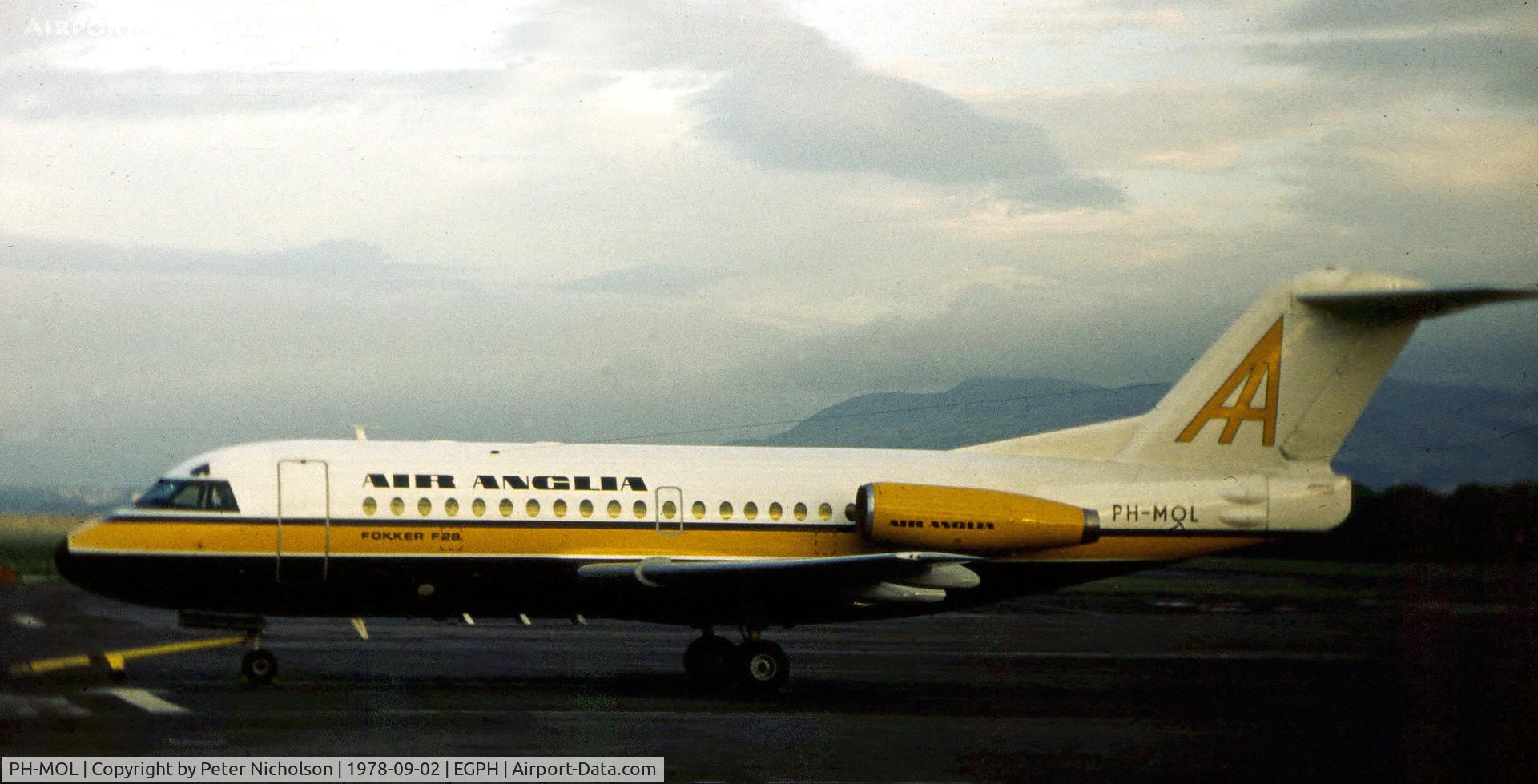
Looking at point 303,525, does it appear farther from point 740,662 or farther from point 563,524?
point 740,662

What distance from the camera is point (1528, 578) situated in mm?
32656

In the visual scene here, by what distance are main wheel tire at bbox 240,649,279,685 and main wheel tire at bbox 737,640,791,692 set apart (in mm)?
5811

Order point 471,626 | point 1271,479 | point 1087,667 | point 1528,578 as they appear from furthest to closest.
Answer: point 1528,578 < point 471,626 < point 1087,667 < point 1271,479

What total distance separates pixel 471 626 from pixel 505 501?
1048 centimetres

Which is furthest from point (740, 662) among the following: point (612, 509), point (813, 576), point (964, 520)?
point (964, 520)

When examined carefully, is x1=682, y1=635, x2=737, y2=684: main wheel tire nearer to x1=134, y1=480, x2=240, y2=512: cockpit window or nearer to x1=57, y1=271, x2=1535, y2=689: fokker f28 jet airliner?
x1=57, y1=271, x2=1535, y2=689: fokker f28 jet airliner

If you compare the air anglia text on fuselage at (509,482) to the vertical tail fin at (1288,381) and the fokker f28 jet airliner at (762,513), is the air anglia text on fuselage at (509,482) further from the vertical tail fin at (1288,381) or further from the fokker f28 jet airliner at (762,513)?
the vertical tail fin at (1288,381)

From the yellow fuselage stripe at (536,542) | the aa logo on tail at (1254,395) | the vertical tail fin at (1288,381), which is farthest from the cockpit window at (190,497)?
the aa logo on tail at (1254,395)

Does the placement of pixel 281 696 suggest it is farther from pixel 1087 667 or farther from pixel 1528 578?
pixel 1528 578

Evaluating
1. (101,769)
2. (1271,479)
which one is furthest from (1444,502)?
(101,769)

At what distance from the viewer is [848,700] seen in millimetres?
18156

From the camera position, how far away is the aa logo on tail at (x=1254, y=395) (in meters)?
21.0

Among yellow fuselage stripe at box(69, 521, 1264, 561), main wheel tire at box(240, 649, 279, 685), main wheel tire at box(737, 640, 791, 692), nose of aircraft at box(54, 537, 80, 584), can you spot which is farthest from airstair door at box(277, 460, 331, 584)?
main wheel tire at box(737, 640, 791, 692)

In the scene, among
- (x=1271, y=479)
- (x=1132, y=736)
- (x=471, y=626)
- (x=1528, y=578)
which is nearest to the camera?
(x=1132, y=736)
